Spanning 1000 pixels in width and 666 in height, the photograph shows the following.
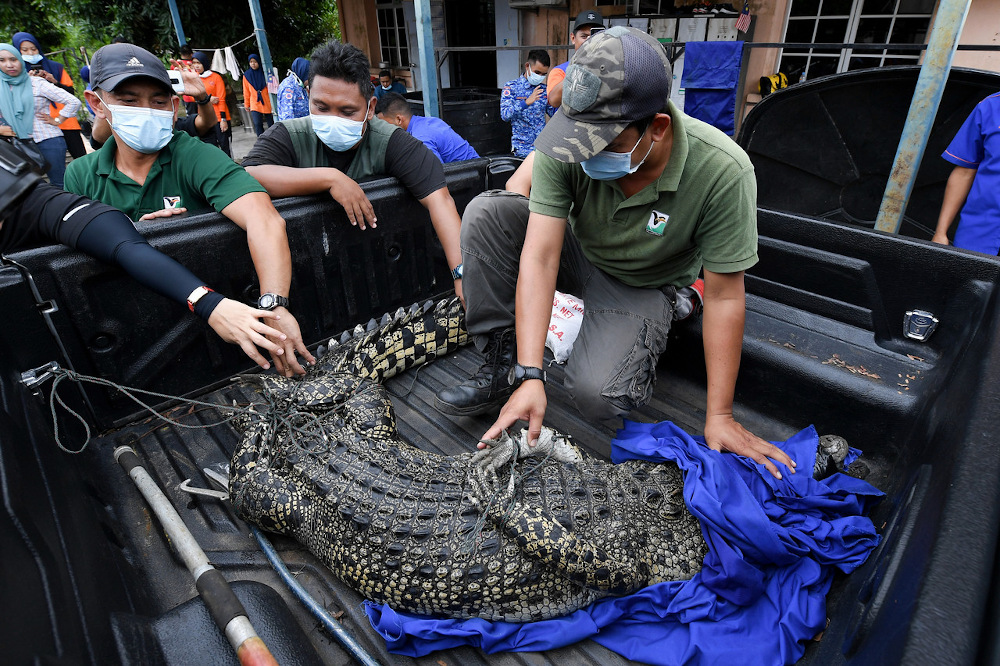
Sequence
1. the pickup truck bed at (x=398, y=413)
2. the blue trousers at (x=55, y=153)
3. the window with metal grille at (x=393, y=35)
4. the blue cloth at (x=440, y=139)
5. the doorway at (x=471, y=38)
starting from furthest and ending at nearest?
the window with metal grille at (x=393, y=35) < the doorway at (x=471, y=38) < the blue trousers at (x=55, y=153) < the blue cloth at (x=440, y=139) < the pickup truck bed at (x=398, y=413)

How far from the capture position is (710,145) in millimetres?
1958

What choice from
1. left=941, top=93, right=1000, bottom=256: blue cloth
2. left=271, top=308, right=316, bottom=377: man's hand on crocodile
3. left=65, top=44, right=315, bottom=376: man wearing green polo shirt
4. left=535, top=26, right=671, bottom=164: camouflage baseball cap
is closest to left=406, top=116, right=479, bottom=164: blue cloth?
left=65, top=44, right=315, bottom=376: man wearing green polo shirt

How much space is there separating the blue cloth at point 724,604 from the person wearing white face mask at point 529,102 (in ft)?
17.6

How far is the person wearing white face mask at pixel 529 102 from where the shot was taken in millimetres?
6371

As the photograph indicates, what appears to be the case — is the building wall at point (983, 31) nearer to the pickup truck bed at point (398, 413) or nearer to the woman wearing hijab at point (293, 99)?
the pickup truck bed at point (398, 413)

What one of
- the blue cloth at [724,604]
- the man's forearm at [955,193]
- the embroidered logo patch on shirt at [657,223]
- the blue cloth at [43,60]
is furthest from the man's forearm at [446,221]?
the blue cloth at [43,60]

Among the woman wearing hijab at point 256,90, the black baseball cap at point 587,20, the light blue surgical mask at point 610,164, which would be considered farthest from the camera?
the woman wearing hijab at point 256,90

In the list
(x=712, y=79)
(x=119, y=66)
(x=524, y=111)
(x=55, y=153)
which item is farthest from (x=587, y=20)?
(x=55, y=153)

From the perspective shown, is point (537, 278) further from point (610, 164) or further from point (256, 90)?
point (256, 90)

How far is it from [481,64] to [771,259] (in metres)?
10.5

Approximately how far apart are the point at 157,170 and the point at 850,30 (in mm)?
7488

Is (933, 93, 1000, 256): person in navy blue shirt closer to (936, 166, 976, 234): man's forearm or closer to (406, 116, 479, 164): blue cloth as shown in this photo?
(936, 166, 976, 234): man's forearm

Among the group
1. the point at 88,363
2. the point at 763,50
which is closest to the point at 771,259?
the point at 88,363

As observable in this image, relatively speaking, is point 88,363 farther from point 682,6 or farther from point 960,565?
point 682,6
